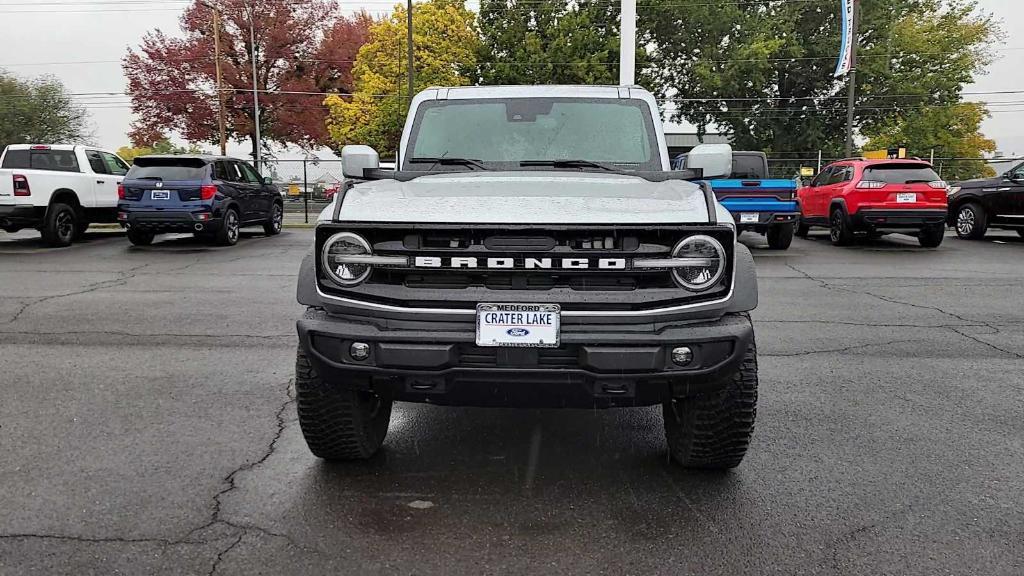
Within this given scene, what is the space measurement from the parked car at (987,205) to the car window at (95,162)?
18046 mm

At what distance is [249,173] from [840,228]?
1243 centimetres

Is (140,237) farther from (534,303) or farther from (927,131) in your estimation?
(927,131)

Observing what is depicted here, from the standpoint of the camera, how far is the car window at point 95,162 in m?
15.6

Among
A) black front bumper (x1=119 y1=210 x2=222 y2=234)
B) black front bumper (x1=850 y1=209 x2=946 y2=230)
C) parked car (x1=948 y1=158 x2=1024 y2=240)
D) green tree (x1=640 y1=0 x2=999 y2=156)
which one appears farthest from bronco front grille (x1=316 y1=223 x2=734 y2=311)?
green tree (x1=640 y1=0 x2=999 y2=156)

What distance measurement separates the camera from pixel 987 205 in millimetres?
16469

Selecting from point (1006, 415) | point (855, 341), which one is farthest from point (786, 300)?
point (1006, 415)

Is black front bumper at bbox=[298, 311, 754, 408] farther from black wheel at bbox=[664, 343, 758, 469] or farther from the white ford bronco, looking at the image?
black wheel at bbox=[664, 343, 758, 469]

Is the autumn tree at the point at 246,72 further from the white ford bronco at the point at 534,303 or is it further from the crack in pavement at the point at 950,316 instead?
the white ford bronco at the point at 534,303

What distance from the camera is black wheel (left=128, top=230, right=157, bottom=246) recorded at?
1512cm

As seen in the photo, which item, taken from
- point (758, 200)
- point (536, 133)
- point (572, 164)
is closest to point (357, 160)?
point (536, 133)

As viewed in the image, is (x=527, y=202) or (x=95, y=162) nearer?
(x=527, y=202)

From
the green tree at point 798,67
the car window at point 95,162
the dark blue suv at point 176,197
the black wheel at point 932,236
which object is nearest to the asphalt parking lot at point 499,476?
the dark blue suv at point 176,197

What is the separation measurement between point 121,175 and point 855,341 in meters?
14.9

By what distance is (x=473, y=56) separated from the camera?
150 feet
